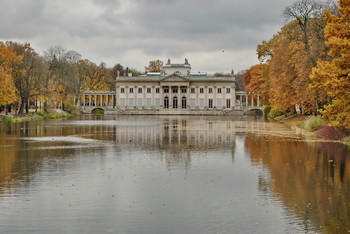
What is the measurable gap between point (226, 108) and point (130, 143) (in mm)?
76629

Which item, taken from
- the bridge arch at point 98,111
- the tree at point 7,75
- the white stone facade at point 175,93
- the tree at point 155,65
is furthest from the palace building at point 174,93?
the tree at point 7,75

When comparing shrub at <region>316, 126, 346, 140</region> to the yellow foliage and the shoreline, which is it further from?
the shoreline

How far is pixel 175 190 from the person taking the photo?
1504cm

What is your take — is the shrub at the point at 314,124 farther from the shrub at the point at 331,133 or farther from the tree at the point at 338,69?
the tree at the point at 338,69

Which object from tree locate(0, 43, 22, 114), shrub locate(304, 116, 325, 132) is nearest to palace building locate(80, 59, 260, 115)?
tree locate(0, 43, 22, 114)

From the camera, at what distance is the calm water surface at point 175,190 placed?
451 inches

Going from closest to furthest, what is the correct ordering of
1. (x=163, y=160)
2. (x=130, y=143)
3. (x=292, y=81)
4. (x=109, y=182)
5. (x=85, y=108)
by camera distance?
(x=109, y=182) < (x=163, y=160) < (x=130, y=143) < (x=292, y=81) < (x=85, y=108)

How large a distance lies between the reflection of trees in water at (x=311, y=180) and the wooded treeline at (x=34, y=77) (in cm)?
3655

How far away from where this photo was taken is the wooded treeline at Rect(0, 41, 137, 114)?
186 feet

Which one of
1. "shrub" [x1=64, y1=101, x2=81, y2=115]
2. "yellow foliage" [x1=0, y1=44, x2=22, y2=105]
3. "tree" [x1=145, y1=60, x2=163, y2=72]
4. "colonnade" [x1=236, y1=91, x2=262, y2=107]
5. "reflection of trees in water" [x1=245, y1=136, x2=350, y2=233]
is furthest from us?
"tree" [x1=145, y1=60, x2=163, y2=72]

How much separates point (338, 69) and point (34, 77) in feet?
156

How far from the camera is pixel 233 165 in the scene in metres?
20.4

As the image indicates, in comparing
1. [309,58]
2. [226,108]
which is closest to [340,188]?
[309,58]

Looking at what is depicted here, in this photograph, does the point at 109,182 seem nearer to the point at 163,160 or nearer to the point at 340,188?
the point at 163,160
